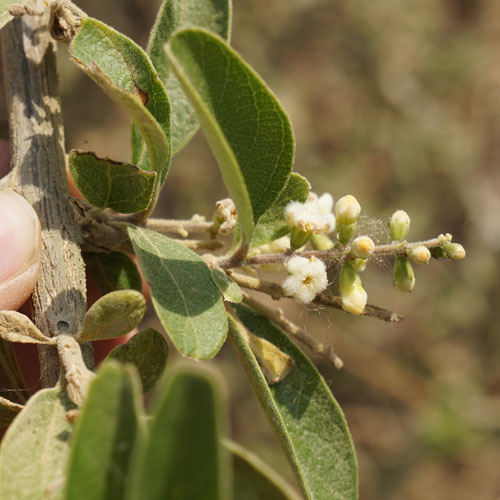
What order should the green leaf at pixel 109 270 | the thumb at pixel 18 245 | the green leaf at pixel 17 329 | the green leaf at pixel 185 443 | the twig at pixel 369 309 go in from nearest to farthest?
the green leaf at pixel 185 443
the green leaf at pixel 17 329
the twig at pixel 369 309
the thumb at pixel 18 245
the green leaf at pixel 109 270

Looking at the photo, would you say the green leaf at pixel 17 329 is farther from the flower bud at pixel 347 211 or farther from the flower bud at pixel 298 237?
the flower bud at pixel 347 211

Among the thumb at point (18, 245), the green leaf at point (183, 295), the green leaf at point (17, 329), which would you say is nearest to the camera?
the green leaf at point (183, 295)

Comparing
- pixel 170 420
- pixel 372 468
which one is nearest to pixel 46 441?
pixel 170 420

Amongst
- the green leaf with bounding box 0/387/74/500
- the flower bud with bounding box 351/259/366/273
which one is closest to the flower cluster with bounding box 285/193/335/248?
the flower bud with bounding box 351/259/366/273

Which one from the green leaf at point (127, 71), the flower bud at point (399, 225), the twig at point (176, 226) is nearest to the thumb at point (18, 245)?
the twig at point (176, 226)

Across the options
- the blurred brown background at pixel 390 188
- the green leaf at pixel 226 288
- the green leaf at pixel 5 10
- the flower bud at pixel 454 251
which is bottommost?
the blurred brown background at pixel 390 188

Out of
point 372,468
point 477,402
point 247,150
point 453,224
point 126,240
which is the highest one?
point 247,150

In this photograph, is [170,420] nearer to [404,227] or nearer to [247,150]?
[247,150]
